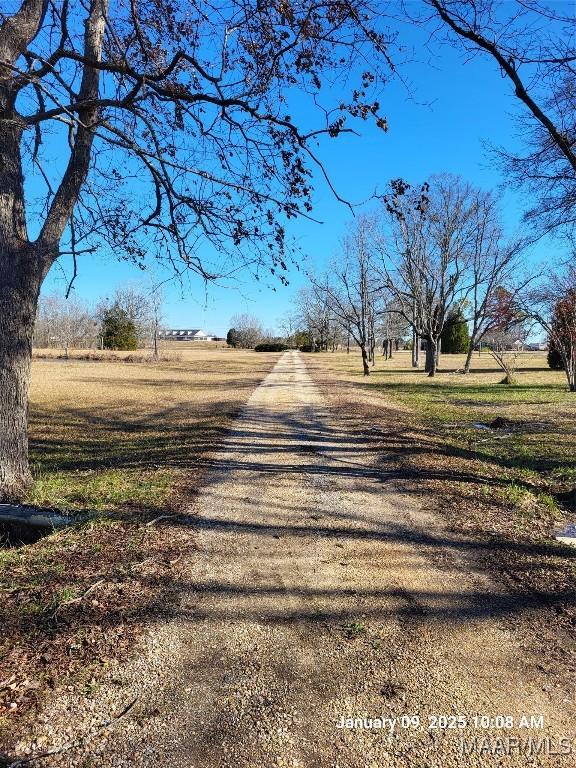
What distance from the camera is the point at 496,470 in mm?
6836

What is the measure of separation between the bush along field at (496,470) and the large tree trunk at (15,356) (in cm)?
463

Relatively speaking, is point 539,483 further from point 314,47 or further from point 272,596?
point 314,47

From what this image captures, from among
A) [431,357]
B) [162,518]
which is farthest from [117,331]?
[162,518]

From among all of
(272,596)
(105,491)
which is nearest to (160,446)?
(105,491)

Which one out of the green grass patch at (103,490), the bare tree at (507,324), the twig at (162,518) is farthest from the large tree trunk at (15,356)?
the bare tree at (507,324)

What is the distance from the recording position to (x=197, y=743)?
2045mm

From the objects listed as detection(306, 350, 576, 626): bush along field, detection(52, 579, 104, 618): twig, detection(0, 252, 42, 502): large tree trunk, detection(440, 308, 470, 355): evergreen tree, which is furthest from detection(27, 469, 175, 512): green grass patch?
detection(440, 308, 470, 355): evergreen tree

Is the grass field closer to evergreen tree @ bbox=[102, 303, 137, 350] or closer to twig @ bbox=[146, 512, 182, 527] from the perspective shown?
twig @ bbox=[146, 512, 182, 527]

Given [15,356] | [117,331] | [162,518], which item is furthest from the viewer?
[117,331]

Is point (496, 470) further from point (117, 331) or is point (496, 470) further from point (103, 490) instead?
point (117, 331)

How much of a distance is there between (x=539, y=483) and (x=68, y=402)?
46.3 feet

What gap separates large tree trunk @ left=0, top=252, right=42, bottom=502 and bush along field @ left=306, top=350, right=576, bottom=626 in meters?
4.63

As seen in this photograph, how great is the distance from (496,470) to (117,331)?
66.9 metres

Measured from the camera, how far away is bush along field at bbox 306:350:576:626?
13.0ft
